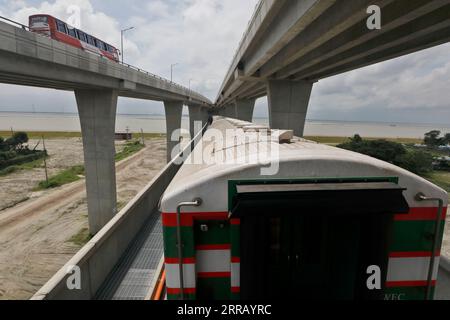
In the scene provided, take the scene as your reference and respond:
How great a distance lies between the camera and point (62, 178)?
32062 mm

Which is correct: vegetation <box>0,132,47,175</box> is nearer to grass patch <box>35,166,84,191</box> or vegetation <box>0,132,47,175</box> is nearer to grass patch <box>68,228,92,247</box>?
grass patch <box>35,166,84,191</box>

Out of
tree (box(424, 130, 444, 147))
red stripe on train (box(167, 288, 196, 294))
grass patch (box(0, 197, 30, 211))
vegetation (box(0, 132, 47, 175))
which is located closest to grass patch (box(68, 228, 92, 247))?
grass patch (box(0, 197, 30, 211))

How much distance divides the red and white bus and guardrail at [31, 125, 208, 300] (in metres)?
10.7

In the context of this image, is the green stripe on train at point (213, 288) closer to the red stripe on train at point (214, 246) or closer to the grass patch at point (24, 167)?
the red stripe on train at point (214, 246)

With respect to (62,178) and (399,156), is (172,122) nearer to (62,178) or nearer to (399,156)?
(62,178)

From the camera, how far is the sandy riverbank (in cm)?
1239

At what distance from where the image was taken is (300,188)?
10.6 feet

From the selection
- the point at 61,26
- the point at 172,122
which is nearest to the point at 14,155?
the point at 172,122

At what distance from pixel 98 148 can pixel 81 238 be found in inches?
230

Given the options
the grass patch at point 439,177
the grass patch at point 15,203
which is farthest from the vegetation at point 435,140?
the grass patch at point 15,203

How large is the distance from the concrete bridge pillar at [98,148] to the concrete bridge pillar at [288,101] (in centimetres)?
1122
